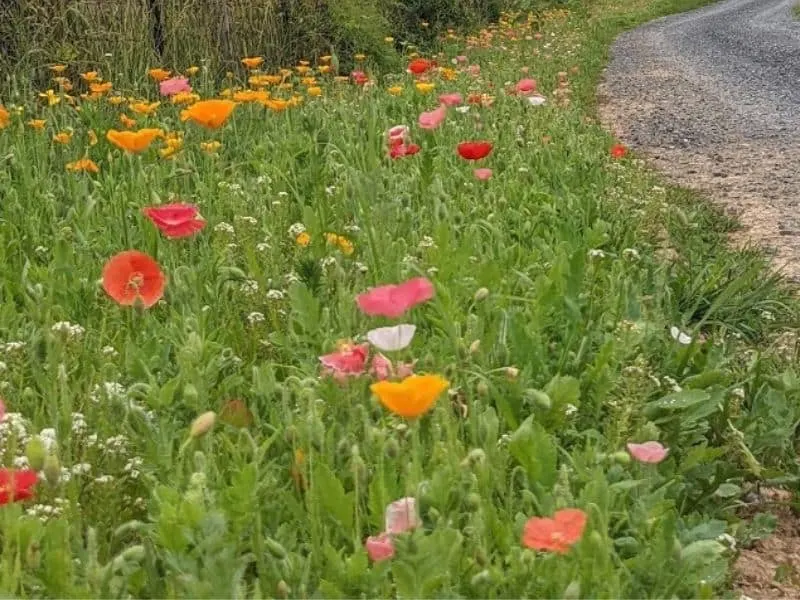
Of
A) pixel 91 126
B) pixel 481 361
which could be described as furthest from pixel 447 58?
pixel 481 361

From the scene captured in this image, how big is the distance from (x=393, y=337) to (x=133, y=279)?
0.71m

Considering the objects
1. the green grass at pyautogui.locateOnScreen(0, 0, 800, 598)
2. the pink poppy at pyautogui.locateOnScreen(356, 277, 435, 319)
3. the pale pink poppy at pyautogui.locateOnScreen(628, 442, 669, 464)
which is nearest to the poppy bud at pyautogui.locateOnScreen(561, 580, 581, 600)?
the green grass at pyautogui.locateOnScreen(0, 0, 800, 598)

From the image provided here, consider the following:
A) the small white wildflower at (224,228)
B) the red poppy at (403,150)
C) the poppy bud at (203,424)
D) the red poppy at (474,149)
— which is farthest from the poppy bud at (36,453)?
the red poppy at (403,150)

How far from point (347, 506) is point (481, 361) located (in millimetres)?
661

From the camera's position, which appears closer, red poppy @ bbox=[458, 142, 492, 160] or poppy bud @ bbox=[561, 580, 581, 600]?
poppy bud @ bbox=[561, 580, 581, 600]

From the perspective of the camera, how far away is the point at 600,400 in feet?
7.38

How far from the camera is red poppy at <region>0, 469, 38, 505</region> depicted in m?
1.40

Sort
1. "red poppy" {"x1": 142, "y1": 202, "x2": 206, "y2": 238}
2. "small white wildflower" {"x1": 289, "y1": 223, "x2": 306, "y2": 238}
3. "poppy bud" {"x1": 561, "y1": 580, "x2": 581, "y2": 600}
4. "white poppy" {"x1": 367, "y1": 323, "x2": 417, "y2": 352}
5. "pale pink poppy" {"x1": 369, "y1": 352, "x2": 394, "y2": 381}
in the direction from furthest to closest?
1. "small white wildflower" {"x1": 289, "y1": 223, "x2": 306, "y2": 238}
2. "red poppy" {"x1": 142, "y1": 202, "x2": 206, "y2": 238}
3. "pale pink poppy" {"x1": 369, "y1": 352, "x2": 394, "y2": 381}
4. "white poppy" {"x1": 367, "y1": 323, "x2": 417, "y2": 352}
5. "poppy bud" {"x1": 561, "y1": 580, "x2": 581, "y2": 600}

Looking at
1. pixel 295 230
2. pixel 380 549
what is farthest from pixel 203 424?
pixel 295 230

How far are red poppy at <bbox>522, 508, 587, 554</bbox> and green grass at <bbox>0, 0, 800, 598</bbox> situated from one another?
6 cm

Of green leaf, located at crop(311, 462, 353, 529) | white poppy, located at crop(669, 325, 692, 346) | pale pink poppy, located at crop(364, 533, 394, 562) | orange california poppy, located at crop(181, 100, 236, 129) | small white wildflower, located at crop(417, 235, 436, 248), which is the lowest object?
white poppy, located at crop(669, 325, 692, 346)

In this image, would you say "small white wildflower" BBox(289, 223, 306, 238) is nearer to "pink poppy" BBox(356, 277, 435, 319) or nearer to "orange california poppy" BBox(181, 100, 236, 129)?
"orange california poppy" BBox(181, 100, 236, 129)

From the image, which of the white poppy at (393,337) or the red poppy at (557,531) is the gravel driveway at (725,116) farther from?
the red poppy at (557,531)

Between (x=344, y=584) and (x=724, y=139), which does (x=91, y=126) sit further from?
(x=724, y=139)
